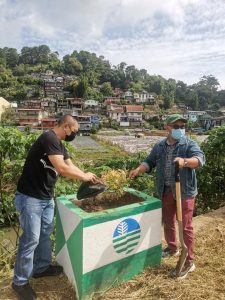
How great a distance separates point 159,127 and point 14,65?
63.5 m

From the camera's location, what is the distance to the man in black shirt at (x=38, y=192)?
293 centimetres

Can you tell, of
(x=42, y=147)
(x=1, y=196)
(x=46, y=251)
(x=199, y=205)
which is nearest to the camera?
(x=42, y=147)

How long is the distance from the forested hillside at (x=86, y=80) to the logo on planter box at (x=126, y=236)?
8443cm

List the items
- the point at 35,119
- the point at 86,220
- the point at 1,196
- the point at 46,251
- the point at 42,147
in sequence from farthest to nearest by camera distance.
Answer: the point at 35,119
the point at 1,196
the point at 46,251
the point at 42,147
the point at 86,220

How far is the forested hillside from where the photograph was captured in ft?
295

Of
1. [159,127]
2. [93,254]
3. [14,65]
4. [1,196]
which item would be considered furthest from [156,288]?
[14,65]

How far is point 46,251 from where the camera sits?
327cm

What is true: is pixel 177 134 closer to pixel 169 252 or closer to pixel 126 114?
pixel 169 252

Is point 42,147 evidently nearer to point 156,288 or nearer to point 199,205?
point 156,288

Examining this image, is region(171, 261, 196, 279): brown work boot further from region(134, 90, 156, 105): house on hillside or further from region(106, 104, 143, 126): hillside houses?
region(134, 90, 156, 105): house on hillside

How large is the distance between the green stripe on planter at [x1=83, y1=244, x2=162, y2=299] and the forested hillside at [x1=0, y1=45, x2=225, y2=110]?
276ft

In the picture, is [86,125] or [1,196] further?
[86,125]

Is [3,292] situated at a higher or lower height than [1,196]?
lower

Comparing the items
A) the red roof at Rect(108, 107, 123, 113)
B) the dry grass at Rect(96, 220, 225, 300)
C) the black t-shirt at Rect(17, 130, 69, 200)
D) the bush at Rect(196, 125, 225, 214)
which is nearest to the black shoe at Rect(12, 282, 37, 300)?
the dry grass at Rect(96, 220, 225, 300)
